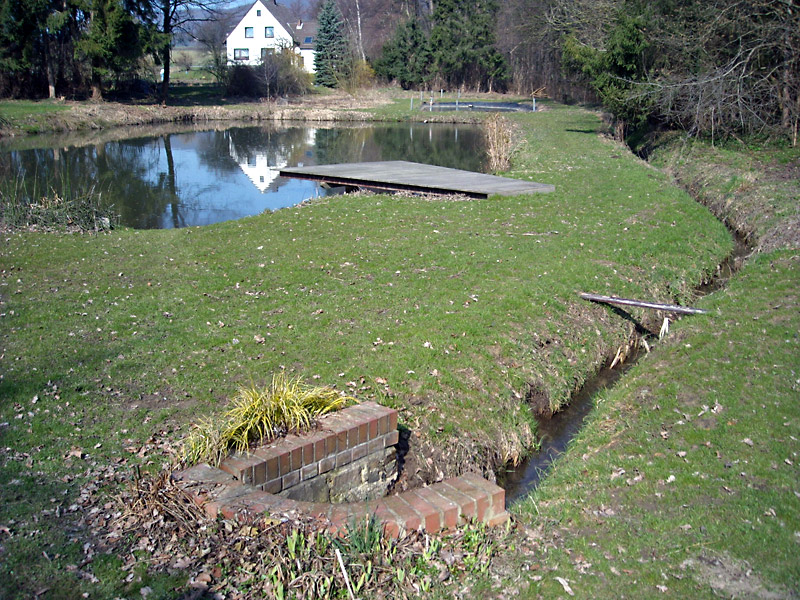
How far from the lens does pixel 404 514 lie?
13.6 ft

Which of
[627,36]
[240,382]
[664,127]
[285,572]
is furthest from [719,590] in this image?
[664,127]

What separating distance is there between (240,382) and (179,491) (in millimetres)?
2356

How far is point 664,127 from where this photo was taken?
2722 cm

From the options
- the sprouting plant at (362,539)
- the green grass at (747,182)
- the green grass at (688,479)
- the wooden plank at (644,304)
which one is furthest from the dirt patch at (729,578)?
the green grass at (747,182)

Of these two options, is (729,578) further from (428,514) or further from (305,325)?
(305,325)

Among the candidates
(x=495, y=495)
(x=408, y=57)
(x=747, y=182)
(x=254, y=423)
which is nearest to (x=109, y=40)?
(x=408, y=57)

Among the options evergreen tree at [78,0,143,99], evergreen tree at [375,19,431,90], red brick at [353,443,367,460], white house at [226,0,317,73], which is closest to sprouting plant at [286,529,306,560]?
red brick at [353,443,367,460]

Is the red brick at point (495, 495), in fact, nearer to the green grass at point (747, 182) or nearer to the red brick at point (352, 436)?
the red brick at point (352, 436)

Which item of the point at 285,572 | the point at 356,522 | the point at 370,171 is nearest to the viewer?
the point at 285,572

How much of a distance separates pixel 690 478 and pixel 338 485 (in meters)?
2.54

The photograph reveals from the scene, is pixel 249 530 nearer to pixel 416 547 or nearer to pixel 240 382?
pixel 416 547

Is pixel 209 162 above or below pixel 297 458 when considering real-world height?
above

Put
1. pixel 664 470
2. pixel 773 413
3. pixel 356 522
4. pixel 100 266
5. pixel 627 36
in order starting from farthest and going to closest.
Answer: pixel 627 36
pixel 100 266
pixel 773 413
pixel 664 470
pixel 356 522

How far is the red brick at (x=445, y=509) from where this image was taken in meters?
4.22
